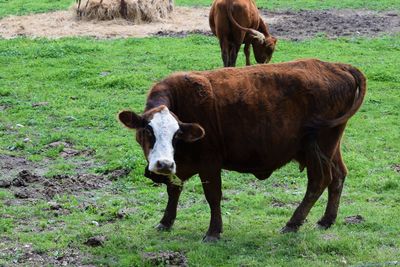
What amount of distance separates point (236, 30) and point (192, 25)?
6.37 meters

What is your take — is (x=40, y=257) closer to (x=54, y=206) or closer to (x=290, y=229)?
(x=54, y=206)

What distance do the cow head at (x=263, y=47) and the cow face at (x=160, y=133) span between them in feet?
31.2

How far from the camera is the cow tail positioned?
8.00 metres

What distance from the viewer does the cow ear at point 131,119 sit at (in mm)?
7527

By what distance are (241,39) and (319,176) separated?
29.0ft

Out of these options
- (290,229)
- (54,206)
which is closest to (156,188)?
(54,206)

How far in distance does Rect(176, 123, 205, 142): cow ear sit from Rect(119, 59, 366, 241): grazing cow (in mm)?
248

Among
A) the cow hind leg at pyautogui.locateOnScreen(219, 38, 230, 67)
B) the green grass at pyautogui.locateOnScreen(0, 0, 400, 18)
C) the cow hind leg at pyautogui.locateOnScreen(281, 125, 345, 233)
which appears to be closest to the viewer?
the cow hind leg at pyautogui.locateOnScreen(281, 125, 345, 233)

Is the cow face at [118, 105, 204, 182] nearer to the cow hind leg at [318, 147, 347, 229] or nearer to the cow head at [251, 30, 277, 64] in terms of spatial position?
the cow hind leg at [318, 147, 347, 229]

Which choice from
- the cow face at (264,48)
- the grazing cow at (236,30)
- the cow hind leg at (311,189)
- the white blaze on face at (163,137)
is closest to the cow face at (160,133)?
the white blaze on face at (163,137)

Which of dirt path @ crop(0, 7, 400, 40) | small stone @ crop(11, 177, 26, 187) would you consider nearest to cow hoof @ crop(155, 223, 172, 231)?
small stone @ crop(11, 177, 26, 187)

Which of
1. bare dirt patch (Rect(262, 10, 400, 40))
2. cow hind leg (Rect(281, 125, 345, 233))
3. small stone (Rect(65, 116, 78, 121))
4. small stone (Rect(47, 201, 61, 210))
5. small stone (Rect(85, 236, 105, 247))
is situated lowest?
bare dirt patch (Rect(262, 10, 400, 40))

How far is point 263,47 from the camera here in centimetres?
1711

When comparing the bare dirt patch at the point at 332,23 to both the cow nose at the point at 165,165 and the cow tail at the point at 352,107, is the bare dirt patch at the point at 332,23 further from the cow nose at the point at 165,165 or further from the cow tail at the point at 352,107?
the cow nose at the point at 165,165
